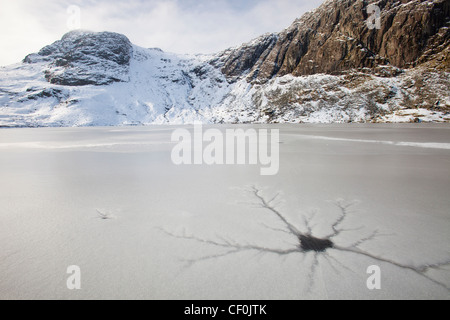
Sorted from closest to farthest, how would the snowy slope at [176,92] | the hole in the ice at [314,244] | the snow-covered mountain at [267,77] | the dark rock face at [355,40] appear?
1. the hole in the ice at [314,244]
2. the snowy slope at [176,92]
3. the snow-covered mountain at [267,77]
4. the dark rock face at [355,40]

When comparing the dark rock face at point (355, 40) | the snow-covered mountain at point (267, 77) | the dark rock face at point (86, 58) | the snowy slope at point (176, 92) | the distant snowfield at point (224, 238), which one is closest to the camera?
the distant snowfield at point (224, 238)

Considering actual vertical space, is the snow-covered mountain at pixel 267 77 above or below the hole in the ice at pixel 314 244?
above

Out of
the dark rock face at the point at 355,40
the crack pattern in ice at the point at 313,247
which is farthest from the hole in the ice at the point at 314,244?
the dark rock face at the point at 355,40

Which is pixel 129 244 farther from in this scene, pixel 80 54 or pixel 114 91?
pixel 80 54

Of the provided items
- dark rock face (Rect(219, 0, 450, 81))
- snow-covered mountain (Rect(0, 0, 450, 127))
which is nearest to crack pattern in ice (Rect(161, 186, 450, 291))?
snow-covered mountain (Rect(0, 0, 450, 127))

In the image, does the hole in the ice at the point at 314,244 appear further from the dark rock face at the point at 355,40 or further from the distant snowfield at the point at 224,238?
the dark rock face at the point at 355,40

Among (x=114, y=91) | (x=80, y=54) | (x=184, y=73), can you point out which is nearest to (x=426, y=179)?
(x=114, y=91)

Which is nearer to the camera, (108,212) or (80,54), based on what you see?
(108,212)
